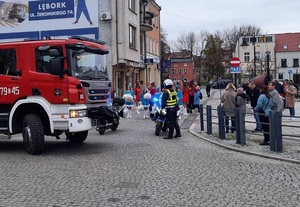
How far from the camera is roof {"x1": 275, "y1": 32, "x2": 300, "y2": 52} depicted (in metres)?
83.8

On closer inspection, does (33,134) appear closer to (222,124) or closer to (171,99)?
(171,99)

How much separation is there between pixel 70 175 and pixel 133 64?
24.6 m

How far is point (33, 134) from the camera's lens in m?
9.82

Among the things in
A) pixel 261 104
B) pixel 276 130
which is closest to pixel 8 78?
pixel 276 130

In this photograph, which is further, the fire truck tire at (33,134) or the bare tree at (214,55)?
the bare tree at (214,55)

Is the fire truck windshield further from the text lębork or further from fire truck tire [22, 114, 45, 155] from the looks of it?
the text lębork

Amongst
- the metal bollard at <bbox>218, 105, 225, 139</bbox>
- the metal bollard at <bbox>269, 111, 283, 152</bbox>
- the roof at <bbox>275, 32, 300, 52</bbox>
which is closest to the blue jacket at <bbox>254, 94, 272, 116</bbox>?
the metal bollard at <bbox>218, 105, 225, 139</bbox>

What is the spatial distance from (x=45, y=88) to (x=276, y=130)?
18.2 feet

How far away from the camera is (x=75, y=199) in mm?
6148

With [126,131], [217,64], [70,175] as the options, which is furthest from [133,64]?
[217,64]

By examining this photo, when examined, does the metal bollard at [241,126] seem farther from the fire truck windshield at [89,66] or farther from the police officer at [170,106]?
the fire truck windshield at [89,66]

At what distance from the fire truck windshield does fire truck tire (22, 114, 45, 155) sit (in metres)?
1.47

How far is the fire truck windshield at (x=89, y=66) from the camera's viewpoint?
10070mm

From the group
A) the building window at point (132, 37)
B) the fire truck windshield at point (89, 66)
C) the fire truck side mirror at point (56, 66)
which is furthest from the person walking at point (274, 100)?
the building window at point (132, 37)
